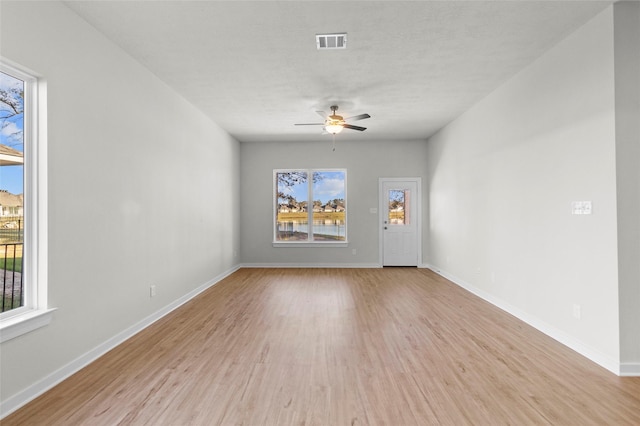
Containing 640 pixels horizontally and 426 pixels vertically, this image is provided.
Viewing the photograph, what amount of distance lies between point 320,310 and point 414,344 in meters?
1.42

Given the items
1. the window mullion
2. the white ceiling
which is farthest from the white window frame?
the window mullion

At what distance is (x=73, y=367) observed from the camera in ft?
8.37

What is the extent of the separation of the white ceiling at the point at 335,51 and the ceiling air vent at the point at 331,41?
58 mm

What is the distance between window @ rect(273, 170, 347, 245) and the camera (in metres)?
7.55

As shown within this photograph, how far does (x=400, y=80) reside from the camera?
401 cm

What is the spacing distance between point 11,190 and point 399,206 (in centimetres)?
661

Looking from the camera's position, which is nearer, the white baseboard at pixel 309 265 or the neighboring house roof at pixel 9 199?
the neighboring house roof at pixel 9 199

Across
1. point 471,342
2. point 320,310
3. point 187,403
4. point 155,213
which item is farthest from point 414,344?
point 155,213

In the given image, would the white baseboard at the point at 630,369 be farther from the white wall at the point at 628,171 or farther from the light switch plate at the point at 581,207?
the light switch plate at the point at 581,207

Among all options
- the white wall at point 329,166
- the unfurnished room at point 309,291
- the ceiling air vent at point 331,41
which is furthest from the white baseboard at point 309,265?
the ceiling air vent at point 331,41

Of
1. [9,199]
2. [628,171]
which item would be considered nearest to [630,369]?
[628,171]

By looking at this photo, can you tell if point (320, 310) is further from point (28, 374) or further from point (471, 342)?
point (28, 374)

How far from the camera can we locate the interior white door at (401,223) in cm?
739

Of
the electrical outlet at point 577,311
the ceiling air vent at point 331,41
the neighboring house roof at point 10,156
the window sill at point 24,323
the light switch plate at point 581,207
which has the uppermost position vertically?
the ceiling air vent at point 331,41
